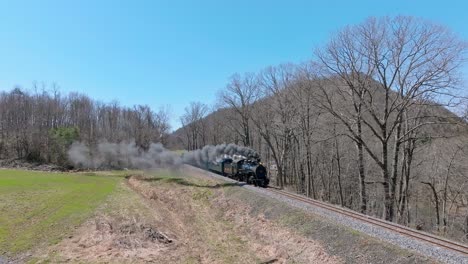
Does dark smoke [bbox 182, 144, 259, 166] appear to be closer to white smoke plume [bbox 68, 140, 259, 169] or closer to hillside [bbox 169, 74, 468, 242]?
white smoke plume [bbox 68, 140, 259, 169]

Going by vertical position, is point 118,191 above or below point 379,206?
above

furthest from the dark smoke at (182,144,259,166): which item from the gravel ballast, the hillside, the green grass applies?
the gravel ballast

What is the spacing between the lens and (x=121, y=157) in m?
61.4

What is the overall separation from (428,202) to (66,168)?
61876 millimetres

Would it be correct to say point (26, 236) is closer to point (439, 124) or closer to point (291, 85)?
point (439, 124)

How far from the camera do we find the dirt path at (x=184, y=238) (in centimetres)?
1606

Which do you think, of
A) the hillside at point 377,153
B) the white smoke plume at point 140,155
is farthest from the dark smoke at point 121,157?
the hillside at point 377,153

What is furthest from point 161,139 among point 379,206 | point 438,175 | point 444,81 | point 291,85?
point 444,81

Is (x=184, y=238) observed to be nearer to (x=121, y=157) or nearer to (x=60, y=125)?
(x=121, y=157)

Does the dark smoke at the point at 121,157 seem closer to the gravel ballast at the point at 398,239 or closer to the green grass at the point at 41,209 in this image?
the green grass at the point at 41,209

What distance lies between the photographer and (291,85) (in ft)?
150

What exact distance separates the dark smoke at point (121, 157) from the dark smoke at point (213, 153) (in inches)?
129

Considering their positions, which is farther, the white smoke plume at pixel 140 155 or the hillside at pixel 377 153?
the white smoke plume at pixel 140 155

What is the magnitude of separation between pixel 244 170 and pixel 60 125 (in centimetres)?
7199
